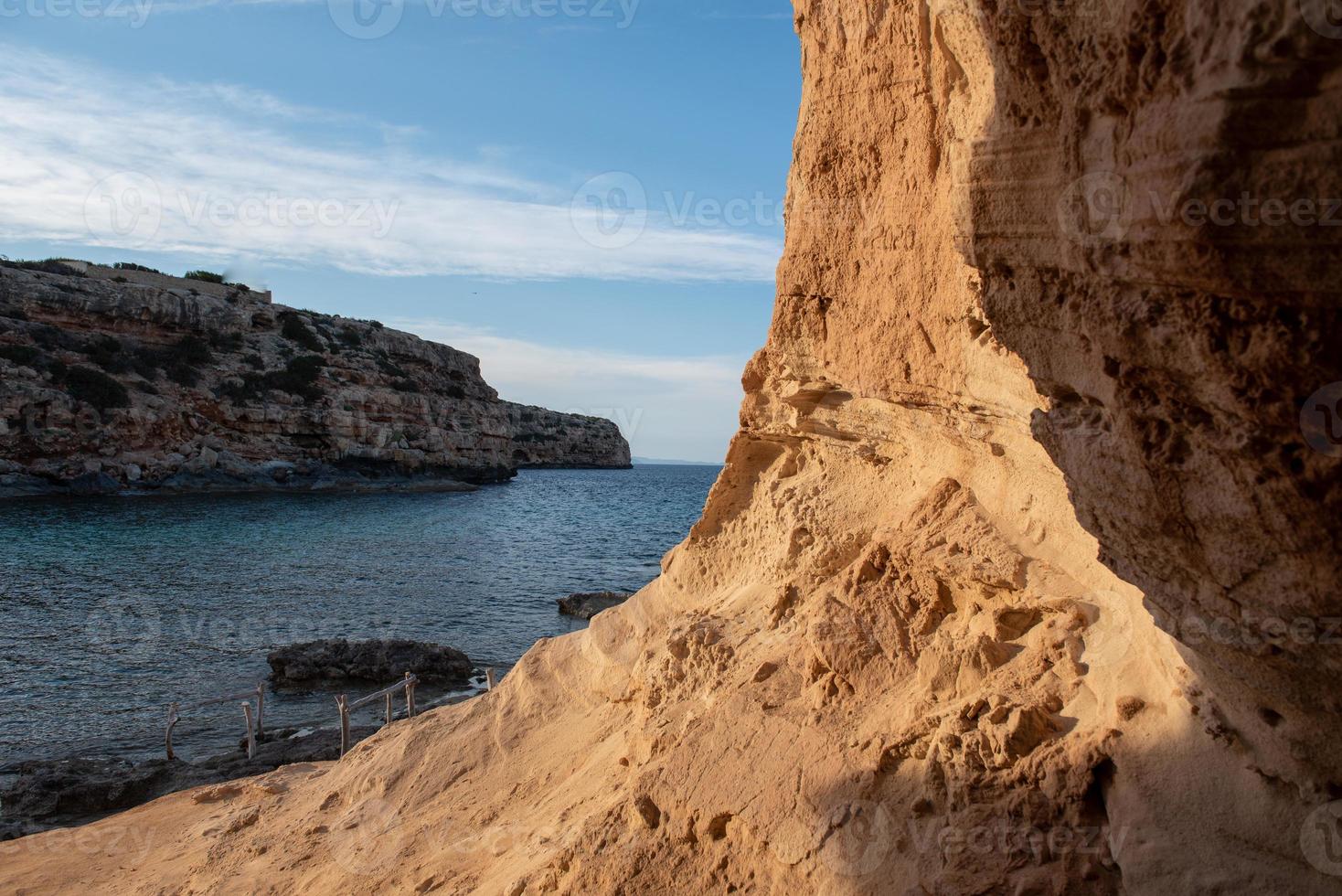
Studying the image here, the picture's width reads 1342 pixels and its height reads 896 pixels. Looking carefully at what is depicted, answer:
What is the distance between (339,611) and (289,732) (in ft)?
40.1

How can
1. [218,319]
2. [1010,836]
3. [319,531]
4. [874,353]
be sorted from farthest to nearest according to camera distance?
[218,319]
[319,531]
[874,353]
[1010,836]

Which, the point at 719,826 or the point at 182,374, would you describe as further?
the point at 182,374

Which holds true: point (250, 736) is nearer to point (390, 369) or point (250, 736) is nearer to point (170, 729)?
point (170, 729)

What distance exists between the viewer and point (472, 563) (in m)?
40.2

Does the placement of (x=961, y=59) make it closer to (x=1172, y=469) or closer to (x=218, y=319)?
(x=1172, y=469)

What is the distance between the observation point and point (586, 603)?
30234 millimetres

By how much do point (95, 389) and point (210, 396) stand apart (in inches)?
281

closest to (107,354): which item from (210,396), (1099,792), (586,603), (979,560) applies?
(210,396)

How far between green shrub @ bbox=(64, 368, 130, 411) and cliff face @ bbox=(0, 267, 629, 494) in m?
0.09

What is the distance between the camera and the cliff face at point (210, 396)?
53.3 m

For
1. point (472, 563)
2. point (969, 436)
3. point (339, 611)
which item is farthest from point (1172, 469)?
point (472, 563)

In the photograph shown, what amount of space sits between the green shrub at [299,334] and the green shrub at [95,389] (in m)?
16.3

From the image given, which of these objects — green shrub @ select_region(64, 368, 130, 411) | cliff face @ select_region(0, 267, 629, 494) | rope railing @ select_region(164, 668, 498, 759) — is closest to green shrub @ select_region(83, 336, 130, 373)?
cliff face @ select_region(0, 267, 629, 494)

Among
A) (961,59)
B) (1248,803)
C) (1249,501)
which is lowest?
(1248,803)
